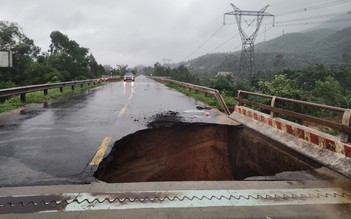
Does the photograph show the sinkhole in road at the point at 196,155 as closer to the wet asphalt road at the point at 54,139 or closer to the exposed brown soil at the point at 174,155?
the exposed brown soil at the point at 174,155

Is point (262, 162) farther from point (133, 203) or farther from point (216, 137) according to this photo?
point (133, 203)

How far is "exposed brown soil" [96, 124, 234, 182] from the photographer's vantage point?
736cm

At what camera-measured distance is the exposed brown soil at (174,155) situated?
290 inches

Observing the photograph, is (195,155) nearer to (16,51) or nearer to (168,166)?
(168,166)

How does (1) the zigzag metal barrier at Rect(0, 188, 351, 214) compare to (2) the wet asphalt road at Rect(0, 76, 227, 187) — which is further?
(2) the wet asphalt road at Rect(0, 76, 227, 187)

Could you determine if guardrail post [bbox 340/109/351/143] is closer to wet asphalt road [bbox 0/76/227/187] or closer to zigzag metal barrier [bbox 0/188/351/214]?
zigzag metal barrier [bbox 0/188/351/214]

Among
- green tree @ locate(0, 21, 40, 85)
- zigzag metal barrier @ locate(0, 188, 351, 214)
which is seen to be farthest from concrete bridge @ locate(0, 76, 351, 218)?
green tree @ locate(0, 21, 40, 85)

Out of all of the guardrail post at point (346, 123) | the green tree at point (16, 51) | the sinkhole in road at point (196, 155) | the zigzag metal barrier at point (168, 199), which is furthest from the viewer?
the green tree at point (16, 51)

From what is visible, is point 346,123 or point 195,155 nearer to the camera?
point 346,123

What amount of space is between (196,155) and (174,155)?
71 cm

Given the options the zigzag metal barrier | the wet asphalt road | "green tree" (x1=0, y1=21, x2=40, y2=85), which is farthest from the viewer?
"green tree" (x1=0, y1=21, x2=40, y2=85)

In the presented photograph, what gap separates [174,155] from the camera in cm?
862

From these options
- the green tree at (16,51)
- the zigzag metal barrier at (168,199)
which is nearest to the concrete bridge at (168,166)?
the zigzag metal barrier at (168,199)

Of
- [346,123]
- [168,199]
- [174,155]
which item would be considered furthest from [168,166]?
[346,123]
